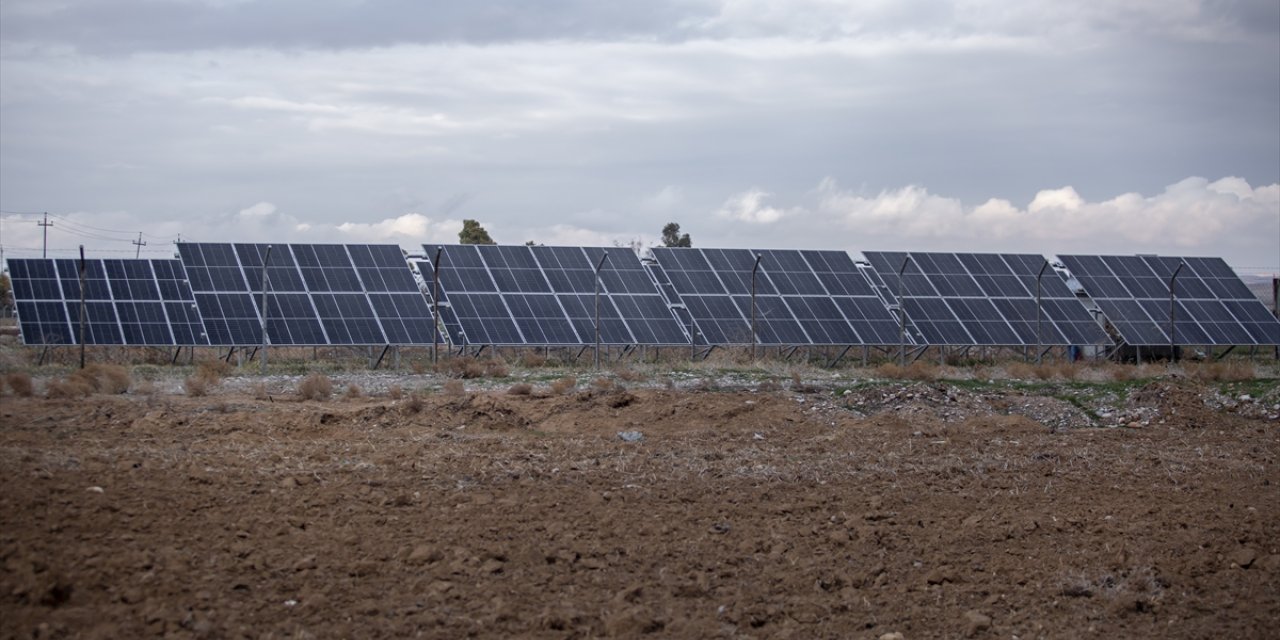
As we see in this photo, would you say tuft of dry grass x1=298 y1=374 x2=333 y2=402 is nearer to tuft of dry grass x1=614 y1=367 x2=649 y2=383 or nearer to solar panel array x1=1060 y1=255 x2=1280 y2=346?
tuft of dry grass x1=614 y1=367 x2=649 y2=383

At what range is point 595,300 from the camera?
29.5 m

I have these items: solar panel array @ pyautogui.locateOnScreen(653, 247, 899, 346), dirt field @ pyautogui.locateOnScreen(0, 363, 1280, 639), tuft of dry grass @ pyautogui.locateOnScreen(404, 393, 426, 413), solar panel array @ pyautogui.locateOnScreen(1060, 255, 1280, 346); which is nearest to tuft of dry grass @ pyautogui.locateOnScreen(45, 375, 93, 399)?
dirt field @ pyautogui.locateOnScreen(0, 363, 1280, 639)

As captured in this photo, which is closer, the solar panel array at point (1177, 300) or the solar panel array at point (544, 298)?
the solar panel array at point (544, 298)

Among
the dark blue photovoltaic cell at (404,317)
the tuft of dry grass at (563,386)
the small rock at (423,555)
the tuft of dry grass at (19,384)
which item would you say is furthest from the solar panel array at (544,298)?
the small rock at (423,555)

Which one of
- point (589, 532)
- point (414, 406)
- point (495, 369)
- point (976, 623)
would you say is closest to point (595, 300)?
point (495, 369)

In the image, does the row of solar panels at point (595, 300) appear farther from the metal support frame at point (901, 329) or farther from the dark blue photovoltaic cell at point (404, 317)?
the metal support frame at point (901, 329)

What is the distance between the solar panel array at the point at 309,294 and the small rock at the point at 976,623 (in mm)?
21585

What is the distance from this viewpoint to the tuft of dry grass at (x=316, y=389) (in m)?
17.5

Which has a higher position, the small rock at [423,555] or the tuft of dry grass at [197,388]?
the small rock at [423,555]

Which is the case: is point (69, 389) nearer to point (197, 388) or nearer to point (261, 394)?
point (197, 388)

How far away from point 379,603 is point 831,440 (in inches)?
335

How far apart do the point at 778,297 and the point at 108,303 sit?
56.2 ft

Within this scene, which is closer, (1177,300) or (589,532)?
(589,532)

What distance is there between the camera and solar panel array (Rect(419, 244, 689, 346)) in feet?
94.6
